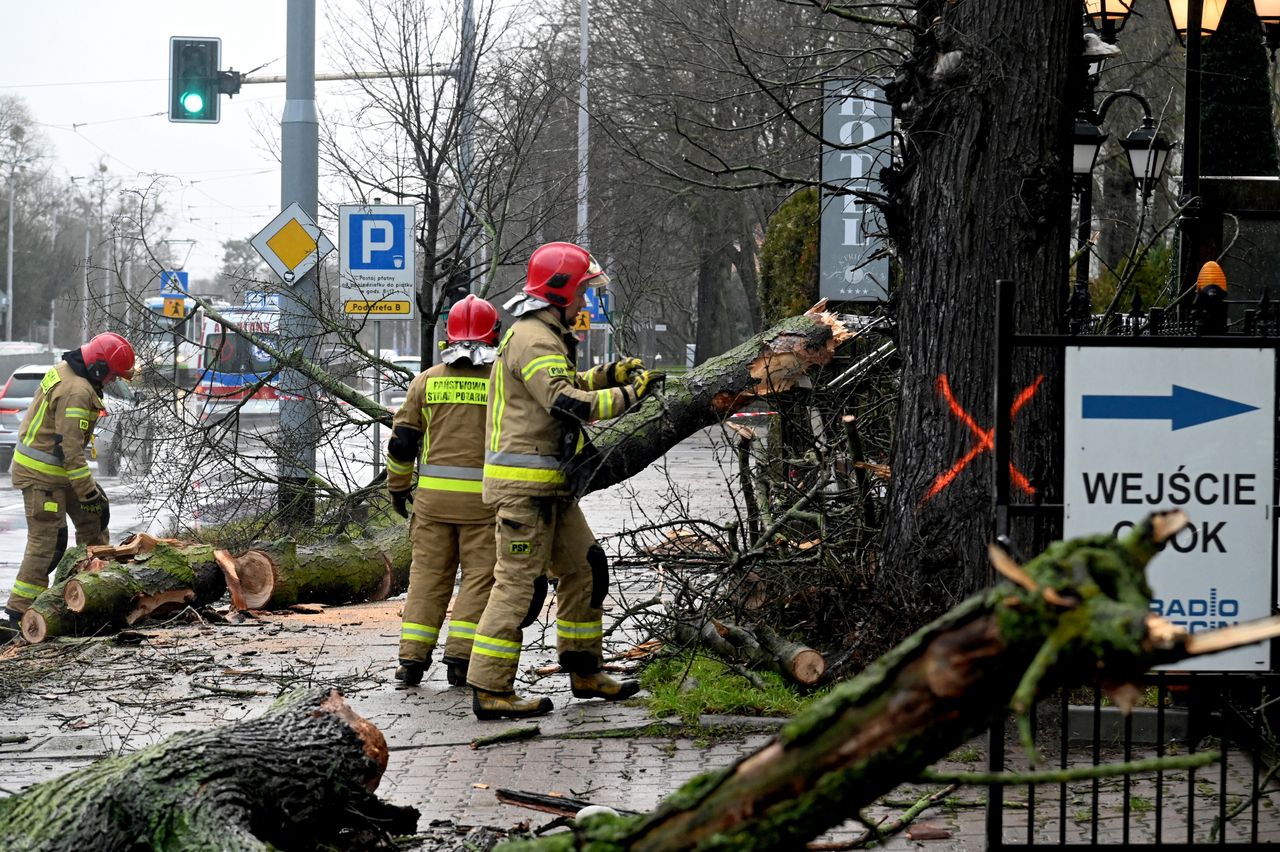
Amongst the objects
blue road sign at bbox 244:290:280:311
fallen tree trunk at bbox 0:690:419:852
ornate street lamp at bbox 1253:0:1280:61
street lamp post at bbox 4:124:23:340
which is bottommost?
fallen tree trunk at bbox 0:690:419:852

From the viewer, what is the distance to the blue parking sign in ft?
39.9

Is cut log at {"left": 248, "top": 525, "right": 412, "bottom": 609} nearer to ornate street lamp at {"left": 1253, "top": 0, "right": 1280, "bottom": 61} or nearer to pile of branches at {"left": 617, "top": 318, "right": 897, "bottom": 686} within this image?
pile of branches at {"left": 617, "top": 318, "right": 897, "bottom": 686}

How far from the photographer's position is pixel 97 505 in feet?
36.0

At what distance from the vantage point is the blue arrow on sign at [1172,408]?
3.87 metres

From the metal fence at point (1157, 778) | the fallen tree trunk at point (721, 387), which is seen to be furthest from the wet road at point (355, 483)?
the metal fence at point (1157, 778)

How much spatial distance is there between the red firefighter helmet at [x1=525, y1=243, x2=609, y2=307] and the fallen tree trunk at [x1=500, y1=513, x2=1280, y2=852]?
15.0ft

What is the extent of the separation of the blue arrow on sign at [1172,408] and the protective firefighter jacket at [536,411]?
9.76ft

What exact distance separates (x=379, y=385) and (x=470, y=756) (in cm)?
665

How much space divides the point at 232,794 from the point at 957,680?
2.57m

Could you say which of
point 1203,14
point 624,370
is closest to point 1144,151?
point 1203,14

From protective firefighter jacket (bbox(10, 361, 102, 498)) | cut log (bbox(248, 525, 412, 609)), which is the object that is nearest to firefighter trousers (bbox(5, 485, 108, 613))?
protective firefighter jacket (bbox(10, 361, 102, 498))

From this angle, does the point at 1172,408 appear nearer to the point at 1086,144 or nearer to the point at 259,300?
the point at 1086,144

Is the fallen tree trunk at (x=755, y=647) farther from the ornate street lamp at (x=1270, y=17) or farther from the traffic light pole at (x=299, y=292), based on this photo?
the ornate street lamp at (x=1270, y=17)

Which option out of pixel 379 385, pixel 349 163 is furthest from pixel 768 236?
pixel 379 385
